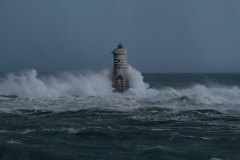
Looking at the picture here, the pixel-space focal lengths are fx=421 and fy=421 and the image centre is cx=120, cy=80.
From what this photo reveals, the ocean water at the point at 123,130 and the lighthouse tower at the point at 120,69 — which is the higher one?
the lighthouse tower at the point at 120,69

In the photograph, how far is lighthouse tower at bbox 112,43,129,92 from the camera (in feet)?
127

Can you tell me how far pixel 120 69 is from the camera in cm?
3875

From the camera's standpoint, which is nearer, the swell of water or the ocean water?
the ocean water

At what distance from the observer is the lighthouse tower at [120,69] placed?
38.8 meters

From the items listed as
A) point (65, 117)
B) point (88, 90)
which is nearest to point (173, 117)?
point (65, 117)

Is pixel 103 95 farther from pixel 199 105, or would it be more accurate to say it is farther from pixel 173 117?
pixel 173 117

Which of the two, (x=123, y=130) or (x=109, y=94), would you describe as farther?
(x=109, y=94)

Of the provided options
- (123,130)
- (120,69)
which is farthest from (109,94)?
(123,130)

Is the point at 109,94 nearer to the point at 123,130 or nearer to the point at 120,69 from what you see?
the point at 120,69

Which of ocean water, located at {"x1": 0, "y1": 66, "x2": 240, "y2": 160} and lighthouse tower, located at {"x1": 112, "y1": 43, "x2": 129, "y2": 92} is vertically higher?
lighthouse tower, located at {"x1": 112, "y1": 43, "x2": 129, "y2": 92}

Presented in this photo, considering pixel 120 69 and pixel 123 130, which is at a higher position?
pixel 120 69

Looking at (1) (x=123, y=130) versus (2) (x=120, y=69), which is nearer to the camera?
(1) (x=123, y=130)

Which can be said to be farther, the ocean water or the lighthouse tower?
the lighthouse tower

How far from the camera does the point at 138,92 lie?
1576 inches
